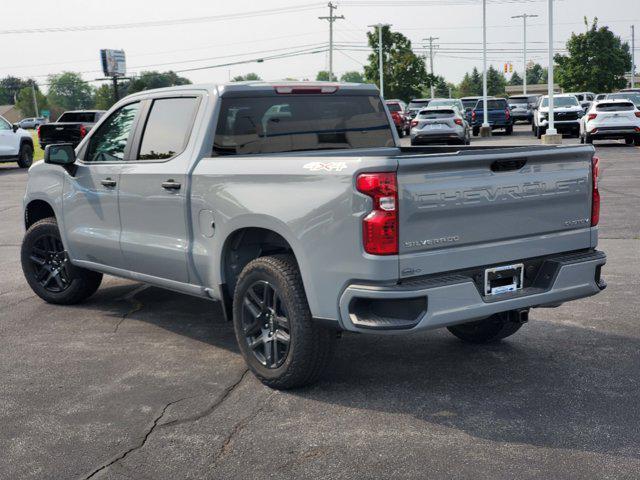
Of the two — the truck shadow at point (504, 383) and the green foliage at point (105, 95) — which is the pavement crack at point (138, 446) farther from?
the green foliage at point (105, 95)

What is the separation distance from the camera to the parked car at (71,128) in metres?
30.5

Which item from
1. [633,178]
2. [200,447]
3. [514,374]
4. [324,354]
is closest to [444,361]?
[514,374]

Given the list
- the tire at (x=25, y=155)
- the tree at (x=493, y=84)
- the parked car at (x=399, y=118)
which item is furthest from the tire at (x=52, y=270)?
the tree at (x=493, y=84)

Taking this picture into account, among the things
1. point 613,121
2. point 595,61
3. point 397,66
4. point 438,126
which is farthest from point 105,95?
point 613,121

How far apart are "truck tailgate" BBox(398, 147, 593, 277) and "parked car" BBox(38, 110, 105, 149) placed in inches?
1033

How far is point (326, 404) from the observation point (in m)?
4.98

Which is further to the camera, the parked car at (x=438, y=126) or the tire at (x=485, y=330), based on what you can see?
the parked car at (x=438, y=126)

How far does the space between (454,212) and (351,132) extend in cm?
192

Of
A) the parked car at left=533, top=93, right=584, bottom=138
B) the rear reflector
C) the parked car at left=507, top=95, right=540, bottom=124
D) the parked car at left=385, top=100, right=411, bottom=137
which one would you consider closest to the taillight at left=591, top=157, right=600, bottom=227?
the rear reflector

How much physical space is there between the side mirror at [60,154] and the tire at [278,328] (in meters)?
2.34

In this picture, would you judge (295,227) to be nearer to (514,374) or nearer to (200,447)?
(200,447)

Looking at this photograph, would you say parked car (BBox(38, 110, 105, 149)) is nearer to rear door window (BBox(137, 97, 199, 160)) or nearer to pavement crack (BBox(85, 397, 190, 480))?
rear door window (BBox(137, 97, 199, 160))

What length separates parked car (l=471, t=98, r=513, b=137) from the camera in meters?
41.2

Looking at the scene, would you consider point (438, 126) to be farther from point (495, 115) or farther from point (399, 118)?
point (495, 115)
